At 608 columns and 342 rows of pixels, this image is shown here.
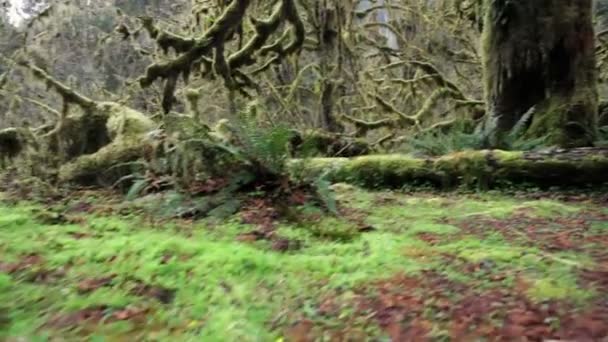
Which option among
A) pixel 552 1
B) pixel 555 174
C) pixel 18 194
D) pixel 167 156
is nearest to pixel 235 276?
pixel 167 156

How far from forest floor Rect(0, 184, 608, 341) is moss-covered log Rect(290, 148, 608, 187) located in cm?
181

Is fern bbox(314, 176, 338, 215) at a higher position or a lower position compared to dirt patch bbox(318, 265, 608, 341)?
higher

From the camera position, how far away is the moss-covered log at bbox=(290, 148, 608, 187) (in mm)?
6645

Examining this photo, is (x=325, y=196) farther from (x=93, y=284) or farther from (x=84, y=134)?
(x=84, y=134)

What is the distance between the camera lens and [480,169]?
23.3 ft

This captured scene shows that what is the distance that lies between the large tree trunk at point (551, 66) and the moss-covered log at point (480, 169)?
1013mm

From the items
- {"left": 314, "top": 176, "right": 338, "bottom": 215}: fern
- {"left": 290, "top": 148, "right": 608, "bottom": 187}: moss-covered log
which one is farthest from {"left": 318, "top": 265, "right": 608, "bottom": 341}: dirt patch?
{"left": 290, "top": 148, "right": 608, "bottom": 187}: moss-covered log

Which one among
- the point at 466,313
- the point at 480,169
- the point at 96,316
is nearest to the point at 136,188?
the point at 96,316

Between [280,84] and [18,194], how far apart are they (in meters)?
10.3

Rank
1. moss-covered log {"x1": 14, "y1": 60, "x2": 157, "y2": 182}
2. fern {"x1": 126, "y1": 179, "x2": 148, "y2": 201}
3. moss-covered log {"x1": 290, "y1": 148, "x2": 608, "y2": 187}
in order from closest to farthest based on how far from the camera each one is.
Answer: fern {"x1": 126, "y1": 179, "x2": 148, "y2": 201}
moss-covered log {"x1": 290, "y1": 148, "x2": 608, "y2": 187}
moss-covered log {"x1": 14, "y1": 60, "x2": 157, "y2": 182}

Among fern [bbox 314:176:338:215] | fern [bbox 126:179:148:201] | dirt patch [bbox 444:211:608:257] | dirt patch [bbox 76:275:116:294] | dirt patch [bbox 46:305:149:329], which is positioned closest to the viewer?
dirt patch [bbox 46:305:149:329]

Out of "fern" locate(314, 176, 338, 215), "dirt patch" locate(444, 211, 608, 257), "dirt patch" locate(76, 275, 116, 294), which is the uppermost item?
"dirt patch" locate(76, 275, 116, 294)

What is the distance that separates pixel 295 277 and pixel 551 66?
622 cm

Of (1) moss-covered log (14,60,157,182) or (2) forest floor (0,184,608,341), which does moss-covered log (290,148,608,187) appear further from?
(1) moss-covered log (14,60,157,182)
